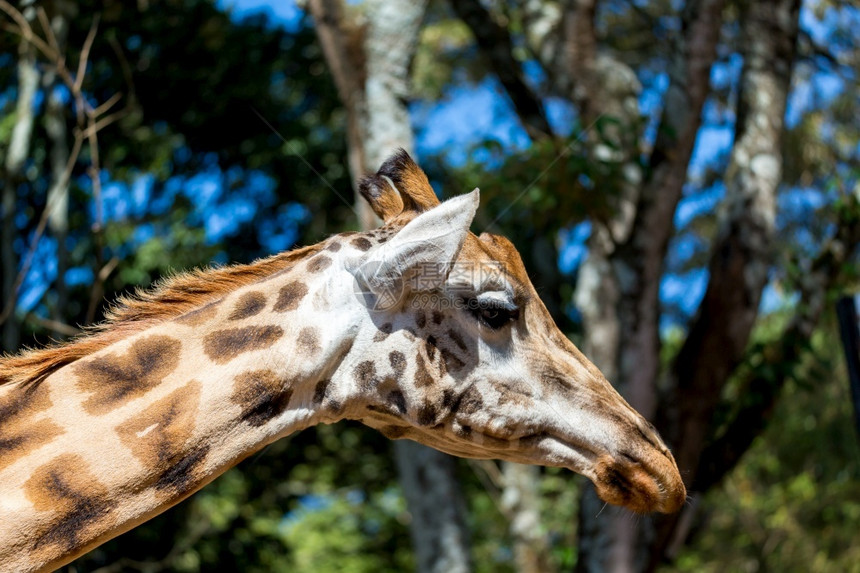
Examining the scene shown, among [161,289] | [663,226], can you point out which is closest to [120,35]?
[663,226]

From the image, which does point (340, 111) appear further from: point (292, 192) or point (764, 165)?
point (764, 165)

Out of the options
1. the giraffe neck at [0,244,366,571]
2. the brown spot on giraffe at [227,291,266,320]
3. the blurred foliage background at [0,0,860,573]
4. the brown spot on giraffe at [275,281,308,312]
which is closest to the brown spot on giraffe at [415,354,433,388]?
the giraffe neck at [0,244,366,571]

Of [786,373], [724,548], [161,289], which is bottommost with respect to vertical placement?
[724,548]

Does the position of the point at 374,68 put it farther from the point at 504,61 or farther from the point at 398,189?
the point at 398,189

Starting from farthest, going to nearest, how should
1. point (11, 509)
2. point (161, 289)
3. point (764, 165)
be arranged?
point (764, 165) → point (161, 289) → point (11, 509)

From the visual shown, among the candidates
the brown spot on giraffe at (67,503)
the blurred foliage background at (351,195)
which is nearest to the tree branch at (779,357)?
the blurred foliage background at (351,195)

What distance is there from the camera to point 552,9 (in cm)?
1057

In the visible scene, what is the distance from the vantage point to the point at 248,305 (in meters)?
3.28

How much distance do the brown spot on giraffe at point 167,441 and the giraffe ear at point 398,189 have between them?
42.5 inches

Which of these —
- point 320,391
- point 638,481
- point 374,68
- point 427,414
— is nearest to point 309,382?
point 320,391

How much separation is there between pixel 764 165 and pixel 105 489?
7.02 metres

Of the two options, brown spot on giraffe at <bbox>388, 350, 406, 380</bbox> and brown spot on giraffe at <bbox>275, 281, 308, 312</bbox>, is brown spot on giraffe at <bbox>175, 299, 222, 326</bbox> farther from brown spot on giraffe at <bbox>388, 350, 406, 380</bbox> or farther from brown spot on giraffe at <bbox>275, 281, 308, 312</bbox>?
brown spot on giraffe at <bbox>388, 350, 406, 380</bbox>

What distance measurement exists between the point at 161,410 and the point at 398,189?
121cm

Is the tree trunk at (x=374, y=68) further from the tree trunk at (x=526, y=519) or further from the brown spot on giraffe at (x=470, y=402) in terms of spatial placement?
the brown spot on giraffe at (x=470, y=402)
